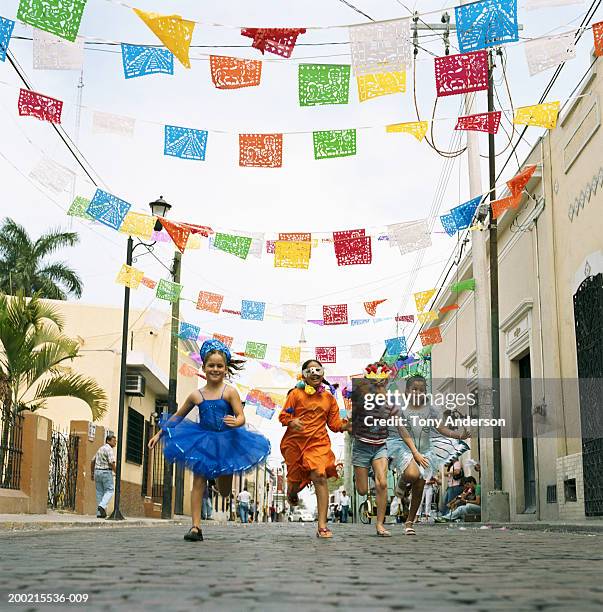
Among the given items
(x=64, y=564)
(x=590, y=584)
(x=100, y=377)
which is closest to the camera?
(x=590, y=584)

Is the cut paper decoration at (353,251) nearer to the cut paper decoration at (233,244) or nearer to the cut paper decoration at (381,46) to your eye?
the cut paper decoration at (233,244)

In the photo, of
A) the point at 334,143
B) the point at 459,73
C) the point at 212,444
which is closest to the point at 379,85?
the point at 459,73

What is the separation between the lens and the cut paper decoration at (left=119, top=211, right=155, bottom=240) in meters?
15.2

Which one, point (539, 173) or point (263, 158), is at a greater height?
point (539, 173)

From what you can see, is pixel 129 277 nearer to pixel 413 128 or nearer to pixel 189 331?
pixel 189 331

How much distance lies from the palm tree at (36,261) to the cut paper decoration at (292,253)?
23.0 metres

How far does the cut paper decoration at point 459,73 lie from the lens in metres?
11.4

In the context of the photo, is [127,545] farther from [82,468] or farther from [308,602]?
[82,468]

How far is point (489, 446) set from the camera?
61.6ft

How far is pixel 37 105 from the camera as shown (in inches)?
464

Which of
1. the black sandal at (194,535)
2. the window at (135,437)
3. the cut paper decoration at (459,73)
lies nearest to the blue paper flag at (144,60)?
the cut paper decoration at (459,73)

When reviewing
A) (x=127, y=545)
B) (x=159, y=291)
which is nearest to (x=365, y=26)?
(x=127, y=545)

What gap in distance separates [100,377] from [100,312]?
2363 millimetres

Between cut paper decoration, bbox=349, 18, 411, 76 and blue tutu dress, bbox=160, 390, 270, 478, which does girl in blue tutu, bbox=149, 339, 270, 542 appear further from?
cut paper decoration, bbox=349, 18, 411, 76
